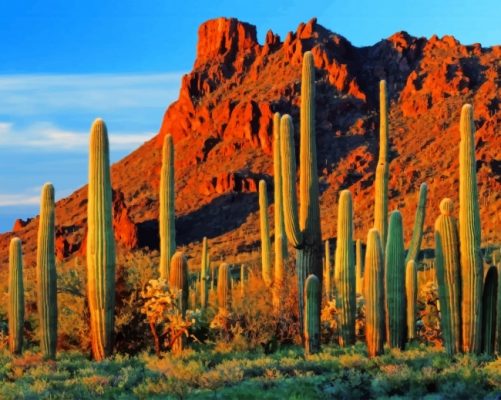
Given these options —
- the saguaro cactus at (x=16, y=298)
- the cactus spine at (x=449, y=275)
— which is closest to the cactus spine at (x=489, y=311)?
the cactus spine at (x=449, y=275)

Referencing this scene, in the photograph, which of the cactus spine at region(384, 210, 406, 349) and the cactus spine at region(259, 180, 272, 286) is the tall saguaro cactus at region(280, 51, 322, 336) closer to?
the cactus spine at region(384, 210, 406, 349)

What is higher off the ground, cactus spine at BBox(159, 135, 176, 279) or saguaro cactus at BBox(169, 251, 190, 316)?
cactus spine at BBox(159, 135, 176, 279)

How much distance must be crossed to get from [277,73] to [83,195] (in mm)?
22028

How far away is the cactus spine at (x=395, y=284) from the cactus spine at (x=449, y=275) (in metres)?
1.00

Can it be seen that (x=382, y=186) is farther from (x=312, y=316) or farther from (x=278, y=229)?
(x=312, y=316)

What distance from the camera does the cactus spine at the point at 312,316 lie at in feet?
51.3

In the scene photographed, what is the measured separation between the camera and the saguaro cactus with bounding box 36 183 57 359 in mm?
16594

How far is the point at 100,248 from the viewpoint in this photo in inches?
614

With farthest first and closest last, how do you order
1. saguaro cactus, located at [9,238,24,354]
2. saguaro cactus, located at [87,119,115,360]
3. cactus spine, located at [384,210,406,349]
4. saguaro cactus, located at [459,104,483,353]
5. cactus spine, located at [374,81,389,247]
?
cactus spine, located at [374,81,389,247] < saguaro cactus, located at [9,238,24,354] < saguaro cactus, located at [87,119,115,360] < cactus spine, located at [384,210,406,349] < saguaro cactus, located at [459,104,483,353]

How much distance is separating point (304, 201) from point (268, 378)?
5.05m

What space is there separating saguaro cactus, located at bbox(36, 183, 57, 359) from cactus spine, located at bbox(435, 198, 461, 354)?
7146 millimetres

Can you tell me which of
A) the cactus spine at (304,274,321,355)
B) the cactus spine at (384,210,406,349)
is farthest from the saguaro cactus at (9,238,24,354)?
the cactus spine at (384,210,406,349)

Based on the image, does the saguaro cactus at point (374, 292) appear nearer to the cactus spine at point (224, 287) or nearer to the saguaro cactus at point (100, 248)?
the saguaro cactus at point (100, 248)

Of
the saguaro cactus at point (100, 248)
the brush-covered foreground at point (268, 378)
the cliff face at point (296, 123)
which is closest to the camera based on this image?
the brush-covered foreground at point (268, 378)
